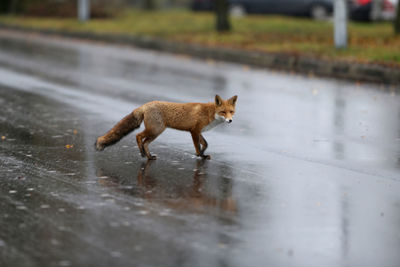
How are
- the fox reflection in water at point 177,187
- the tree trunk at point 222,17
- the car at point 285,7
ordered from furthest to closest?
the car at point 285,7 < the tree trunk at point 222,17 < the fox reflection in water at point 177,187

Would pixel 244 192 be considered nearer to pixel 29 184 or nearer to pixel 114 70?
pixel 29 184

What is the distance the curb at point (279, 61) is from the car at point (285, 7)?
402 inches

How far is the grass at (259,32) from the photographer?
19.4m

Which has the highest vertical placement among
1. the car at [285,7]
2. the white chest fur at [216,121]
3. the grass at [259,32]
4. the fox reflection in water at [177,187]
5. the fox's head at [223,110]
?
the car at [285,7]

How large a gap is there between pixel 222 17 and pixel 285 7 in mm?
9517

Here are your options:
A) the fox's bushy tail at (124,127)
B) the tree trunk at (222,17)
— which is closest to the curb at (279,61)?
the tree trunk at (222,17)

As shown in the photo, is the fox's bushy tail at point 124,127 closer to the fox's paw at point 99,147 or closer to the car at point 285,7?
the fox's paw at point 99,147

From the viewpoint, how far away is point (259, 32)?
86.2 ft

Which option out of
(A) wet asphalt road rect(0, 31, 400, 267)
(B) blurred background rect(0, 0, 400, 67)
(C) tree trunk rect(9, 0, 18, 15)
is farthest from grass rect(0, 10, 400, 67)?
(A) wet asphalt road rect(0, 31, 400, 267)

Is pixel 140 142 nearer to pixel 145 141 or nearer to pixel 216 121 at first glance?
pixel 145 141

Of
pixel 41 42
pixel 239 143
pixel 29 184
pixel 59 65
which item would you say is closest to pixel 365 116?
pixel 239 143

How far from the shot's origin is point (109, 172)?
8180 mm

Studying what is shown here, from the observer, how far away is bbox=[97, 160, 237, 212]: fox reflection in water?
6910 mm

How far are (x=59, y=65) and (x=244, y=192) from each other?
42.6 ft
